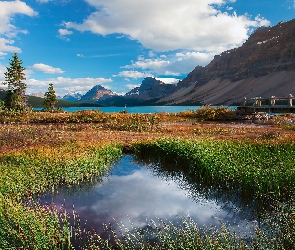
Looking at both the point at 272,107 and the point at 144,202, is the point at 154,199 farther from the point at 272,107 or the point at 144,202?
the point at 272,107

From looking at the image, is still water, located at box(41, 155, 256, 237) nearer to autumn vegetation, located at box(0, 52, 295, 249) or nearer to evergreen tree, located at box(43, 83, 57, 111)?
autumn vegetation, located at box(0, 52, 295, 249)

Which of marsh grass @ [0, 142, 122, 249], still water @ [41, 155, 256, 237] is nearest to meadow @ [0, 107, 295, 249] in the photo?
marsh grass @ [0, 142, 122, 249]

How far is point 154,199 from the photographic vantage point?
12656 millimetres

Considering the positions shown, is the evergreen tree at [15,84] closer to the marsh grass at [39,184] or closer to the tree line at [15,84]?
the tree line at [15,84]

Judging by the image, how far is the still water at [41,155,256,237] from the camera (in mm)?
10383

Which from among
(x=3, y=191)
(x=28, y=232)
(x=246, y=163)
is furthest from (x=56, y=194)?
(x=246, y=163)

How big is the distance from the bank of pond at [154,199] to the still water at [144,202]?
39mm

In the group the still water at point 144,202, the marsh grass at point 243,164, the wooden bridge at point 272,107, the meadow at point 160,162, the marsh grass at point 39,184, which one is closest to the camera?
the meadow at point 160,162

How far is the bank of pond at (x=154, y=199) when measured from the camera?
8.09 metres

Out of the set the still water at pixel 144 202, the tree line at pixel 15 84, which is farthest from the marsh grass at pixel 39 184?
the tree line at pixel 15 84

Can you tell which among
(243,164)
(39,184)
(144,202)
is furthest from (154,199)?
(39,184)

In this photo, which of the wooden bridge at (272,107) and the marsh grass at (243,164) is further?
the wooden bridge at (272,107)

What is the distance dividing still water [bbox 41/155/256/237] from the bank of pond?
0.13 ft

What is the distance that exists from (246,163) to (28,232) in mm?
10029
